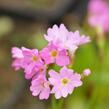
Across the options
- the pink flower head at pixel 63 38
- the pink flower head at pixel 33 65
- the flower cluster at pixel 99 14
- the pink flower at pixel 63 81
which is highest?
the flower cluster at pixel 99 14

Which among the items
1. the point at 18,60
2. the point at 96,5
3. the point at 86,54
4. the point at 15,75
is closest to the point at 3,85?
the point at 15,75

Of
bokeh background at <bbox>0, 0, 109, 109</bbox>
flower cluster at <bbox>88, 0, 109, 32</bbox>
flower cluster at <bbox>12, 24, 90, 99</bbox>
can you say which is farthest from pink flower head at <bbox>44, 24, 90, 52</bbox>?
flower cluster at <bbox>88, 0, 109, 32</bbox>

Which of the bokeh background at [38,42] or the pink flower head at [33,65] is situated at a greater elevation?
the bokeh background at [38,42]

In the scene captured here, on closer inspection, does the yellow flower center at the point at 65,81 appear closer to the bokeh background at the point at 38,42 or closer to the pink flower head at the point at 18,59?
the pink flower head at the point at 18,59

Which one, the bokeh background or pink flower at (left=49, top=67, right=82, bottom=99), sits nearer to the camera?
pink flower at (left=49, top=67, right=82, bottom=99)

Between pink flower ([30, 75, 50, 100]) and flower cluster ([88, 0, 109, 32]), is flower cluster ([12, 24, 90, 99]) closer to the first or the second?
pink flower ([30, 75, 50, 100])

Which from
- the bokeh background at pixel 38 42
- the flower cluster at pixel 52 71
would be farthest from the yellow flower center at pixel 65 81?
the bokeh background at pixel 38 42
